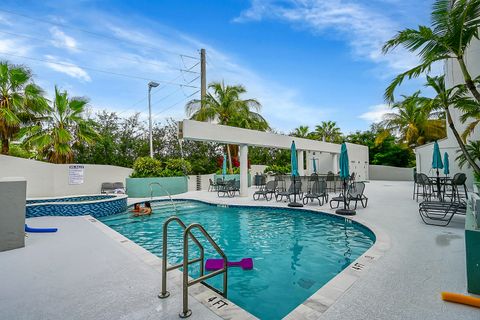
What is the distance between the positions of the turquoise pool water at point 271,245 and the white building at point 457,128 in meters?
7.98

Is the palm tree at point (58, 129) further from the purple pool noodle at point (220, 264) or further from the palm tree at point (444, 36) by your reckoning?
the palm tree at point (444, 36)

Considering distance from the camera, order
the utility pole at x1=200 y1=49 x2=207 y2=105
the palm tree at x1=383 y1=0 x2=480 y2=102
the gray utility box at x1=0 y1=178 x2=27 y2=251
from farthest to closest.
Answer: the utility pole at x1=200 y1=49 x2=207 y2=105
the palm tree at x1=383 y1=0 x2=480 y2=102
the gray utility box at x1=0 y1=178 x2=27 y2=251

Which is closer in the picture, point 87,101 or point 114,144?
point 87,101

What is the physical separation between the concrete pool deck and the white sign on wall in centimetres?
926

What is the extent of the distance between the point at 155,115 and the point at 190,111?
5211 millimetres

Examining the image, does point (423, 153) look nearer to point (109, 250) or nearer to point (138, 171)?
point (138, 171)

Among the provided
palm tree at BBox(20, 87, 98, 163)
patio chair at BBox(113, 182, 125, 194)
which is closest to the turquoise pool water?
patio chair at BBox(113, 182, 125, 194)

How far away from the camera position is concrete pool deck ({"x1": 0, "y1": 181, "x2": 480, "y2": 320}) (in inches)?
105

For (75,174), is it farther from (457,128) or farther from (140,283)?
(457,128)

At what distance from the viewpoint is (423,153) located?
19.2m

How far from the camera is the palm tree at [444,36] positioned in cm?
515

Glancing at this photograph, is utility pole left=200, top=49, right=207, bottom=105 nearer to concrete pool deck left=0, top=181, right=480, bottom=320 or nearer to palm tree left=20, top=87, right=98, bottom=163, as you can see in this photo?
palm tree left=20, top=87, right=98, bottom=163

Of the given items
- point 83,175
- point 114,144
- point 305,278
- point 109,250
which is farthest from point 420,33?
point 114,144

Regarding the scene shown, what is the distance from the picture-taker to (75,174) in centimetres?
1384
